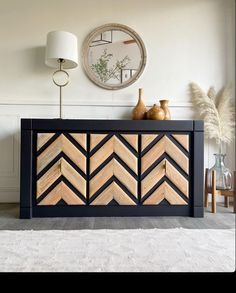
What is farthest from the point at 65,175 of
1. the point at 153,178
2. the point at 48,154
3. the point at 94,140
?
the point at 153,178

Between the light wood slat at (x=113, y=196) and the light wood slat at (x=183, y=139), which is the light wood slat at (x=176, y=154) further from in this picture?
the light wood slat at (x=113, y=196)

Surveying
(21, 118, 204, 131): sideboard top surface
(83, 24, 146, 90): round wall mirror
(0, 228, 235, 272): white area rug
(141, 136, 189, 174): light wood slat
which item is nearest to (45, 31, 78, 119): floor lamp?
(83, 24, 146, 90): round wall mirror

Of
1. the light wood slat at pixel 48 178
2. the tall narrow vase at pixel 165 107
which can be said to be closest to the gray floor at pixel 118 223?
the light wood slat at pixel 48 178

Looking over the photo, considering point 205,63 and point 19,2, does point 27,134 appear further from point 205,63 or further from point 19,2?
point 205,63

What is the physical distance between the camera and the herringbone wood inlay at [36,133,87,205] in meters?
1.41

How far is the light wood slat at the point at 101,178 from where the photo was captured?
1.42m

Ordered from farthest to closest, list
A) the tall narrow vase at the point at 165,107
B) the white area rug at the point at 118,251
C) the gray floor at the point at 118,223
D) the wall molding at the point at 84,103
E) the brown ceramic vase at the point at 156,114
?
the wall molding at the point at 84,103 < the tall narrow vase at the point at 165,107 < the brown ceramic vase at the point at 156,114 < the gray floor at the point at 118,223 < the white area rug at the point at 118,251

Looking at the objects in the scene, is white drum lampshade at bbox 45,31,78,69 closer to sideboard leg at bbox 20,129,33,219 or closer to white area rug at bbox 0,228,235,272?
sideboard leg at bbox 20,129,33,219

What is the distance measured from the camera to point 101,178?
142cm

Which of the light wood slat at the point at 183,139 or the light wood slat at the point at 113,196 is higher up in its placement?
the light wood slat at the point at 183,139

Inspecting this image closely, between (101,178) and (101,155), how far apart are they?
0.42ft

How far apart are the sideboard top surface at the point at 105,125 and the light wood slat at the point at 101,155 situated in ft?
0.30
